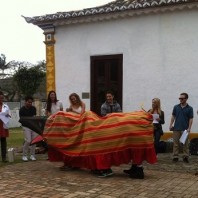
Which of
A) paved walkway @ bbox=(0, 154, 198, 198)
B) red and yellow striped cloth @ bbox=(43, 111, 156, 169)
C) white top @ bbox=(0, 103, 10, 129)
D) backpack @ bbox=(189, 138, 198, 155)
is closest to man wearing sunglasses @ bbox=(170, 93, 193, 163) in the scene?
paved walkway @ bbox=(0, 154, 198, 198)

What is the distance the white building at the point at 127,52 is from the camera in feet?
35.8

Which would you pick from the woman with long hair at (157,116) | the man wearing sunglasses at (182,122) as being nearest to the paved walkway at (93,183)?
the man wearing sunglasses at (182,122)

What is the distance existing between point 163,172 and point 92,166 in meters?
1.48

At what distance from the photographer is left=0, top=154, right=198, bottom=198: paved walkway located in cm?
634

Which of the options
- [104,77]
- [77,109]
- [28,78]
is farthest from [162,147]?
[28,78]

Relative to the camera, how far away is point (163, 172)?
320 inches

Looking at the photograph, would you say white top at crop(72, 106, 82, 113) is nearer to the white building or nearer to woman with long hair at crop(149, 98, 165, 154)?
woman with long hair at crop(149, 98, 165, 154)

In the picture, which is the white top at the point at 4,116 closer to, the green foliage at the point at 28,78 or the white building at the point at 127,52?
the white building at the point at 127,52

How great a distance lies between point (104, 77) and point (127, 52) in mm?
1039

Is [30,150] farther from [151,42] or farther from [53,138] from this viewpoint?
[151,42]

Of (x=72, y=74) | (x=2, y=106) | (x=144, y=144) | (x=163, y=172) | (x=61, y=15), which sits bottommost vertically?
(x=163, y=172)

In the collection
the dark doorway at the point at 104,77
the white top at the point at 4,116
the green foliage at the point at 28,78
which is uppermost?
the green foliage at the point at 28,78

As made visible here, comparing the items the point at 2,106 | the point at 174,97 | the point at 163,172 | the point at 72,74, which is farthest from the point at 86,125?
the point at 72,74

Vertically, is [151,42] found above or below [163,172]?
above
